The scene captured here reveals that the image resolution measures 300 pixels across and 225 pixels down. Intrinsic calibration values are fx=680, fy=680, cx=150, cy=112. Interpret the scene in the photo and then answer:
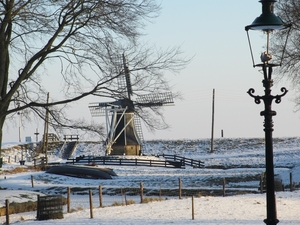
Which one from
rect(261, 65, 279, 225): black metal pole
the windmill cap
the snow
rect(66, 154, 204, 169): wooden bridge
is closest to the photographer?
the windmill cap

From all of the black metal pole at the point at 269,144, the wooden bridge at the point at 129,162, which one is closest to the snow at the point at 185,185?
the wooden bridge at the point at 129,162

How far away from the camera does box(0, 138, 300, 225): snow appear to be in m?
21.2

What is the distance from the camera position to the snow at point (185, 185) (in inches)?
833

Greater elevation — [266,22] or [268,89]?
[266,22]

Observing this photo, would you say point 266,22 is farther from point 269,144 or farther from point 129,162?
point 129,162

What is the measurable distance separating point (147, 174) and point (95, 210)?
2115cm

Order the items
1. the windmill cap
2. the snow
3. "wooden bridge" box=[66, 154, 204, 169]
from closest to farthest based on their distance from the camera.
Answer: the windmill cap
the snow
"wooden bridge" box=[66, 154, 204, 169]

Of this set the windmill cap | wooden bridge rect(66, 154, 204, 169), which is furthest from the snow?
the windmill cap

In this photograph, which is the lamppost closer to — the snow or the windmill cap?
the windmill cap

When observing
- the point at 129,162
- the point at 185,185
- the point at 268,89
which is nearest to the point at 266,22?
the point at 268,89

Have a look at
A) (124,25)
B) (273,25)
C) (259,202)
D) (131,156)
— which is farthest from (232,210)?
(131,156)

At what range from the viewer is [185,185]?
39.0 m

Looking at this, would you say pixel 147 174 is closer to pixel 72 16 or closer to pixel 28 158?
pixel 72 16

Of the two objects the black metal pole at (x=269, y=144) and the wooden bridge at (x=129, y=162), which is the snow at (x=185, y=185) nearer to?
the wooden bridge at (x=129, y=162)
